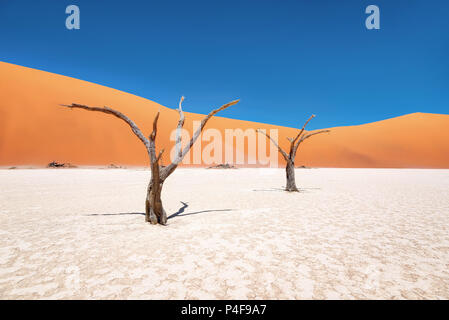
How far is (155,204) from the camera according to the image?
4.14 metres

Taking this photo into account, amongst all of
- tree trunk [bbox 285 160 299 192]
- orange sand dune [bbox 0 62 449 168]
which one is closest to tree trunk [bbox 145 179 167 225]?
tree trunk [bbox 285 160 299 192]

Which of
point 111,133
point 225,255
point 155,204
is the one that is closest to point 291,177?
point 155,204

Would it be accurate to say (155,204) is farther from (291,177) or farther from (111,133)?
(111,133)

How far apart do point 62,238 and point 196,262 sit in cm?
238

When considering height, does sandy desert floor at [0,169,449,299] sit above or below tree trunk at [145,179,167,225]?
below

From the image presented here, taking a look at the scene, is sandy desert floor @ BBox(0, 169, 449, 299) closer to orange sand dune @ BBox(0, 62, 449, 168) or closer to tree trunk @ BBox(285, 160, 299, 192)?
tree trunk @ BBox(285, 160, 299, 192)

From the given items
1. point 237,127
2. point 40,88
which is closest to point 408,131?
point 237,127

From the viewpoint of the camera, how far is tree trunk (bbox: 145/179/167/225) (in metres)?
4.09

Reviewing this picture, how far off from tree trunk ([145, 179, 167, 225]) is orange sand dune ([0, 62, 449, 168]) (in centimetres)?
2917

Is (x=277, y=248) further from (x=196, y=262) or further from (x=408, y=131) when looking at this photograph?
(x=408, y=131)

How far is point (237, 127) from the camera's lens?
56.8 metres

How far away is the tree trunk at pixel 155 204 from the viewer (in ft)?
13.4

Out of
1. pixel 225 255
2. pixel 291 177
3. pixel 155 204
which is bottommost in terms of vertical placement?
pixel 225 255

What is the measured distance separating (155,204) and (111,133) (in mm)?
35054
